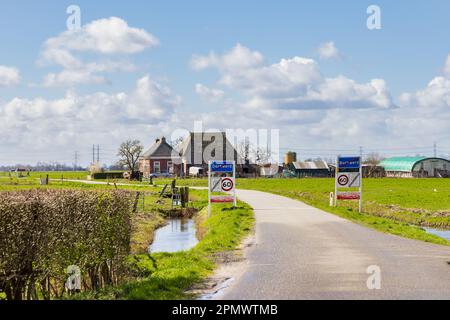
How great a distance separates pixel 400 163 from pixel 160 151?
144 ft

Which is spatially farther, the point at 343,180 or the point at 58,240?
the point at 343,180

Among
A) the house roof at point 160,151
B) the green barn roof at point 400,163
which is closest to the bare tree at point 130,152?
the house roof at point 160,151

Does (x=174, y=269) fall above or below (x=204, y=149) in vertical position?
below

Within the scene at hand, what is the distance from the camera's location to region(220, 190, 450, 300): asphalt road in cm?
1073

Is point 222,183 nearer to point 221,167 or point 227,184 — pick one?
point 227,184

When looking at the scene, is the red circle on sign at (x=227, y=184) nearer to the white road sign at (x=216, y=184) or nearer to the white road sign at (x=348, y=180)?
the white road sign at (x=216, y=184)

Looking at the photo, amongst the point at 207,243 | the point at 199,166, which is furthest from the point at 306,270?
the point at 199,166

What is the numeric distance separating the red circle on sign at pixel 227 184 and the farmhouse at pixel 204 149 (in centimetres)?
6685

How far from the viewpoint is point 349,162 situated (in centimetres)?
3198

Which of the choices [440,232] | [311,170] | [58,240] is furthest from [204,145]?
[58,240]

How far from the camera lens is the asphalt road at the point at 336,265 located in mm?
10731
